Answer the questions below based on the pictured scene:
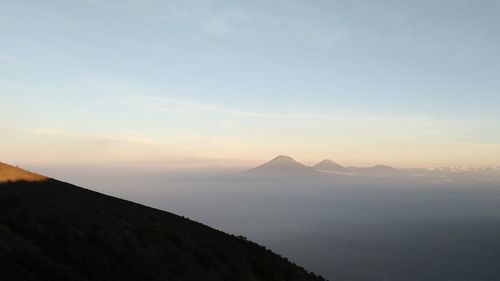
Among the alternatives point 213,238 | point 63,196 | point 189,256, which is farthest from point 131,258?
point 213,238

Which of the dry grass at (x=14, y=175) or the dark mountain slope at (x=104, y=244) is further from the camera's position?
the dry grass at (x=14, y=175)

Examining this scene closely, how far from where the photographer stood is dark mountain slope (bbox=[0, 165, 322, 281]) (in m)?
19.4

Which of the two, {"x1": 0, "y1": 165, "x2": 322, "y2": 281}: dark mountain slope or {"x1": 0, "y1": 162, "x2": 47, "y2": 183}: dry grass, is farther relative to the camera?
{"x1": 0, "y1": 162, "x2": 47, "y2": 183}: dry grass

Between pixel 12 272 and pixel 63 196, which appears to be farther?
pixel 63 196

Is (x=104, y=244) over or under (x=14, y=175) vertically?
under

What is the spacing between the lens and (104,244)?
2553 cm

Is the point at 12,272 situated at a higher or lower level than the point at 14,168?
lower

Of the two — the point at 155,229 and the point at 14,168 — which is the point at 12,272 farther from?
the point at 14,168

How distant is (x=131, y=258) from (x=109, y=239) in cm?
268

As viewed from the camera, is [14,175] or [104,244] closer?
[104,244]

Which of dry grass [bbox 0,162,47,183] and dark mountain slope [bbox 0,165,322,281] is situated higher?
dry grass [bbox 0,162,47,183]

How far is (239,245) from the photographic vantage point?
4150 cm

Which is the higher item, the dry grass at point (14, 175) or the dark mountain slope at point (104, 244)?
the dry grass at point (14, 175)

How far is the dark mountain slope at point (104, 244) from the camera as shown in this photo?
63.5ft
